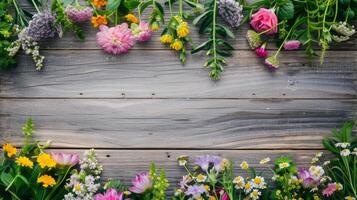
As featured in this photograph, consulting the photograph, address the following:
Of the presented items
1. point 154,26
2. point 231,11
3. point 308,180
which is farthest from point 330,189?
point 154,26

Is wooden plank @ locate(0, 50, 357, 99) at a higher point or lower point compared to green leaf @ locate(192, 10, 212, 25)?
lower

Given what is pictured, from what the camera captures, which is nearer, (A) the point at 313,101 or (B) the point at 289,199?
(B) the point at 289,199

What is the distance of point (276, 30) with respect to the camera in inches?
81.1

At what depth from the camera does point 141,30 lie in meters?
2.03

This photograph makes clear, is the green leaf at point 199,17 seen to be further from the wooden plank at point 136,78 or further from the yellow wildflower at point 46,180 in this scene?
the yellow wildflower at point 46,180

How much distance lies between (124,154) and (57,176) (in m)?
0.31

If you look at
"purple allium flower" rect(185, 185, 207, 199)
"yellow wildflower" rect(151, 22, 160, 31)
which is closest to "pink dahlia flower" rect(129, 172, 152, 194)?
"purple allium flower" rect(185, 185, 207, 199)

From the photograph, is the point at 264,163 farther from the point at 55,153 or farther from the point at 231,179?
the point at 55,153

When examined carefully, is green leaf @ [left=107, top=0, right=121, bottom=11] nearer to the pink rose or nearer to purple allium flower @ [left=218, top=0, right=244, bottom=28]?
purple allium flower @ [left=218, top=0, right=244, bottom=28]

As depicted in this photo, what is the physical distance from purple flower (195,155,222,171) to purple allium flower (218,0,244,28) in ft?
1.94

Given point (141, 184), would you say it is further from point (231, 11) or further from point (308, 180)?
point (231, 11)

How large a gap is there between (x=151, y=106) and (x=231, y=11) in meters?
0.55

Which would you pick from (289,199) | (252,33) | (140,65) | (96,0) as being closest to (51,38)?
(96,0)

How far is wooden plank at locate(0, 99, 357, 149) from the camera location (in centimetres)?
209
